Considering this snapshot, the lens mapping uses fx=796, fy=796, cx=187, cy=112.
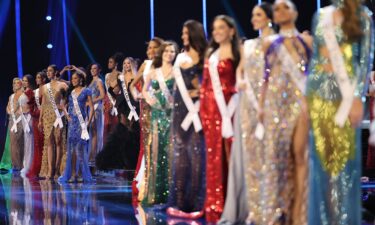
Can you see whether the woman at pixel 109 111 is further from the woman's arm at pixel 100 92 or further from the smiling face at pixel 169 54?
the smiling face at pixel 169 54

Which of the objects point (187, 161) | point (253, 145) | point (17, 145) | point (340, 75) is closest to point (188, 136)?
point (187, 161)

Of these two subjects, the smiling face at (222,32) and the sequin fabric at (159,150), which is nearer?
the smiling face at (222,32)

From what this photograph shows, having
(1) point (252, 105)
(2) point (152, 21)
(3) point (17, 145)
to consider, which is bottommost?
(3) point (17, 145)

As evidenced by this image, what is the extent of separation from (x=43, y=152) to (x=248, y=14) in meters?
3.73

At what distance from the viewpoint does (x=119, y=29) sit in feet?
45.6

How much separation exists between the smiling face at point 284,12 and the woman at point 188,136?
1496mm

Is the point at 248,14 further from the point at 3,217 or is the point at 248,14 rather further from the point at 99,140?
the point at 3,217

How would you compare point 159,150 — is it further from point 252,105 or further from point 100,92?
point 100,92

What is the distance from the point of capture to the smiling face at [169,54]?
6773mm

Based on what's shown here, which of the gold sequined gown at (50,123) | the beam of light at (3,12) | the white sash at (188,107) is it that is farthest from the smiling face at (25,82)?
the white sash at (188,107)

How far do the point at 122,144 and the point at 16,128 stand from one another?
3679 mm

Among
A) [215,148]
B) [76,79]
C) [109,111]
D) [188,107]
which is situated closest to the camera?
[215,148]

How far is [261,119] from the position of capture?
4691mm

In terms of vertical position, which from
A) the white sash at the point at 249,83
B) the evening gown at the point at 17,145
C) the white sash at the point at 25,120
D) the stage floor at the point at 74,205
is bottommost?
the stage floor at the point at 74,205
